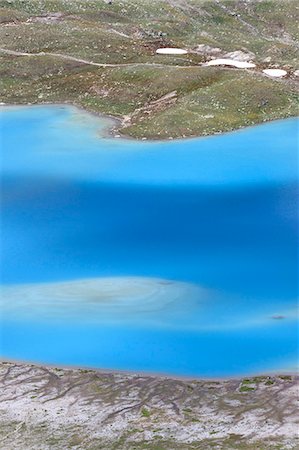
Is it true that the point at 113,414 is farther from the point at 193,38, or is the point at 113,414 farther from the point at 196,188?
the point at 193,38

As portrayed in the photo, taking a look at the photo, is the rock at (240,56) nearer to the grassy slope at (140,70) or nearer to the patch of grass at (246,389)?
the grassy slope at (140,70)

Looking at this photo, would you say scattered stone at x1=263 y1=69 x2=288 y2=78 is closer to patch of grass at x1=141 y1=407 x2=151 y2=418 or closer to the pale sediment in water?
the pale sediment in water

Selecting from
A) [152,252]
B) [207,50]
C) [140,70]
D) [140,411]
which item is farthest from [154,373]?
[207,50]

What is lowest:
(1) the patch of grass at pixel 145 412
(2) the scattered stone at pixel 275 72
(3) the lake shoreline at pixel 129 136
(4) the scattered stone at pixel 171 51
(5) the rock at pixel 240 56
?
(1) the patch of grass at pixel 145 412

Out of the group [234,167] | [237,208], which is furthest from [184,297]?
[234,167]

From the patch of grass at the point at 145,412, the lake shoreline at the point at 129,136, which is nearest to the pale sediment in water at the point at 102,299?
the patch of grass at the point at 145,412

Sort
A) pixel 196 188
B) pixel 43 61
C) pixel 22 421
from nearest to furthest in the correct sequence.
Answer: pixel 22 421, pixel 196 188, pixel 43 61
